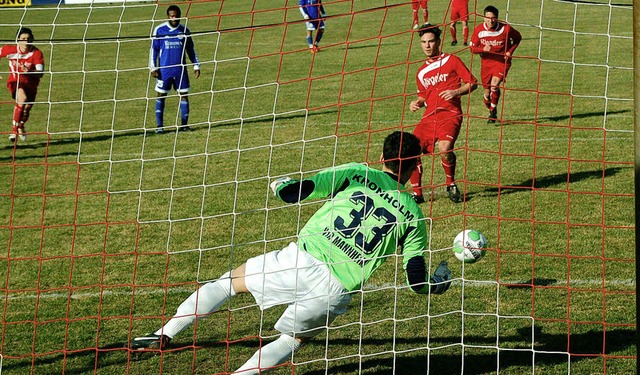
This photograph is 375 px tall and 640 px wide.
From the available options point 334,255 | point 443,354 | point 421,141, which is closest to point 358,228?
point 334,255

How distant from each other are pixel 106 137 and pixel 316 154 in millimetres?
4196

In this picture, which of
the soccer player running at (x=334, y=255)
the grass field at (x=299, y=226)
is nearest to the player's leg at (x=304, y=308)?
the soccer player running at (x=334, y=255)

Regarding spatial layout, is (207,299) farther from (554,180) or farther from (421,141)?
(554,180)

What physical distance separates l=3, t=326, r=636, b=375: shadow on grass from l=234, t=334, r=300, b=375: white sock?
1.64ft

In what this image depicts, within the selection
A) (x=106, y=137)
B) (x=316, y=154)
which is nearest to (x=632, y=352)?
(x=316, y=154)

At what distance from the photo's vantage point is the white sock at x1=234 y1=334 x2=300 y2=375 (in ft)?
17.5

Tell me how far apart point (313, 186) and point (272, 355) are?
1.15 m

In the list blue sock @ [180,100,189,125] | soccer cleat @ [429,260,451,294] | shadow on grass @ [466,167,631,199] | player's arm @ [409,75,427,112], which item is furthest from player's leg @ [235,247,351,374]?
blue sock @ [180,100,189,125]

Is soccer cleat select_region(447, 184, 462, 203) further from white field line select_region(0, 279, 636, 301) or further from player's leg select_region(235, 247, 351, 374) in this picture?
player's leg select_region(235, 247, 351, 374)

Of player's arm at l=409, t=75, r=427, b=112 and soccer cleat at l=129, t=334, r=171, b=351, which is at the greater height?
soccer cleat at l=129, t=334, r=171, b=351

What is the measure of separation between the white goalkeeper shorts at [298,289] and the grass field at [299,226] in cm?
31

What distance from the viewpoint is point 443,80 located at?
9.76 meters

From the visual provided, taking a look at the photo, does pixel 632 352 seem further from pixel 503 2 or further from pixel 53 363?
pixel 503 2

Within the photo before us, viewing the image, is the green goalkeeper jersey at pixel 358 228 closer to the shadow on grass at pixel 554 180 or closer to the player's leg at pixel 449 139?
the player's leg at pixel 449 139
